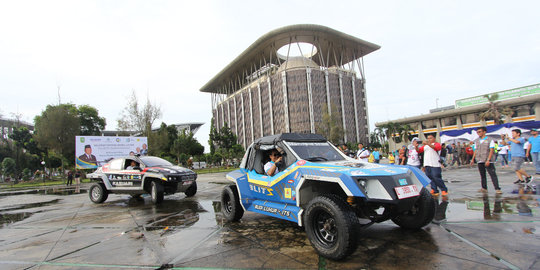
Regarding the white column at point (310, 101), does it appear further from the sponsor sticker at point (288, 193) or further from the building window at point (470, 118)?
the sponsor sticker at point (288, 193)

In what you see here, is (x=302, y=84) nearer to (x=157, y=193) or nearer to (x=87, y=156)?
(x=87, y=156)

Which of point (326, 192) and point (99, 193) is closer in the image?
point (326, 192)

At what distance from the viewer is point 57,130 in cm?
3625

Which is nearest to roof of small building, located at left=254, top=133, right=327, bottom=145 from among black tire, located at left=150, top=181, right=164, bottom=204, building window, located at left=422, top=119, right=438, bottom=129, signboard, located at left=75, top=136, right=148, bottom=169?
black tire, located at left=150, top=181, right=164, bottom=204

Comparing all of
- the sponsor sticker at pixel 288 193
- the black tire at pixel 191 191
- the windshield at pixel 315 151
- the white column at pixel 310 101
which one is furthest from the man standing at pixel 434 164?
the white column at pixel 310 101

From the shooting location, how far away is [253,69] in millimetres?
75750

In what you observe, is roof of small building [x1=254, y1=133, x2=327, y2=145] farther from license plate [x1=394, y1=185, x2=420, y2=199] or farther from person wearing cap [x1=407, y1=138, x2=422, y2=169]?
person wearing cap [x1=407, y1=138, x2=422, y2=169]

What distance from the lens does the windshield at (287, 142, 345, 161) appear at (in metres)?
4.63

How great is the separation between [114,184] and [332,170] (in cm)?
880

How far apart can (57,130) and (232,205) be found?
41.3 meters

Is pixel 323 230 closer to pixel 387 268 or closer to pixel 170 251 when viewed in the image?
pixel 387 268

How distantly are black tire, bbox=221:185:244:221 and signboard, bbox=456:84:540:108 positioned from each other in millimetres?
69342

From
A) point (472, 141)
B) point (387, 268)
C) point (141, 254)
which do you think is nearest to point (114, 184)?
point (141, 254)

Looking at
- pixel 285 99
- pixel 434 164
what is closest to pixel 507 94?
pixel 285 99
